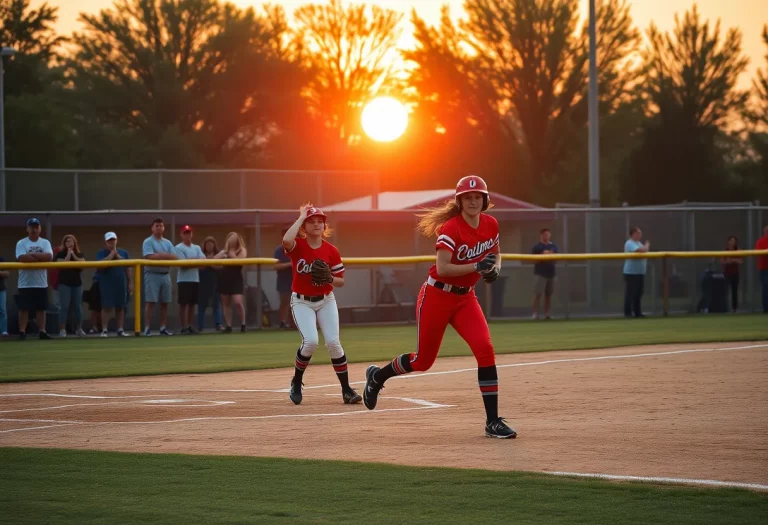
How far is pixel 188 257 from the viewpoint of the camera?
20.8m

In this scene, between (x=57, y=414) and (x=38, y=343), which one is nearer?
(x=57, y=414)

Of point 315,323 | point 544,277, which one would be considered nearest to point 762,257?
point 544,277

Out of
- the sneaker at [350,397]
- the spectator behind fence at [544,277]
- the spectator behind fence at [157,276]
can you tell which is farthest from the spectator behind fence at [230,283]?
the sneaker at [350,397]

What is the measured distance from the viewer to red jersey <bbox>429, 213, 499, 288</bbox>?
8695 mm

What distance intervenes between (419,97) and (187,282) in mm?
38115

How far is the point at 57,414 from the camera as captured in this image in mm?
10195

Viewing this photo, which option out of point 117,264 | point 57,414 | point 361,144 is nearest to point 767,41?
point 361,144

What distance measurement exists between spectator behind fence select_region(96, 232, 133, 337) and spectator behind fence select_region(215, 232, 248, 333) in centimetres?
170

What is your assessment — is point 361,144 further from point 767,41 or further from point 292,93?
point 767,41

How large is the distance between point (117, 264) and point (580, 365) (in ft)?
30.4

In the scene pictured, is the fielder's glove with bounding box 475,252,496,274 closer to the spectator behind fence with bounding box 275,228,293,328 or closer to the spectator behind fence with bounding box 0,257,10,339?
the spectator behind fence with bounding box 0,257,10,339

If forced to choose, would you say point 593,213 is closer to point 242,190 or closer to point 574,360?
point 242,190

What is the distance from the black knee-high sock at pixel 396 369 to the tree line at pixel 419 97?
41.0 meters

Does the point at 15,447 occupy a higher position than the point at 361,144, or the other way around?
the point at 361,144
